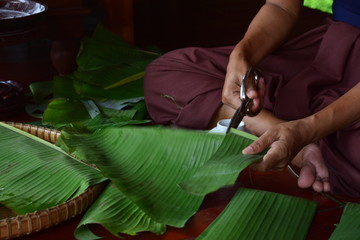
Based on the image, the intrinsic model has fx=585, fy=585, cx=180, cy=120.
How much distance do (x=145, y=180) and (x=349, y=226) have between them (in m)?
0.41

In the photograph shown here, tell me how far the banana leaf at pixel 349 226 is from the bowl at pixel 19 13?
102 centimetres

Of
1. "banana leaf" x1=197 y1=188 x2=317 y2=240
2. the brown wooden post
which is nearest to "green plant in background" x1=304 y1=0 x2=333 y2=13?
the brown wooden post

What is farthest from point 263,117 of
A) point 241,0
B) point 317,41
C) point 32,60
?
point 241,0

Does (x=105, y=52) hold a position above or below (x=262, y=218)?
below

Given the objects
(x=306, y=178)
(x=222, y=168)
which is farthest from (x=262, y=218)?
(x=306, y=178)

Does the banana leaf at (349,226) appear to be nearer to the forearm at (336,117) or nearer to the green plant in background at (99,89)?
the forearm at (336,117)

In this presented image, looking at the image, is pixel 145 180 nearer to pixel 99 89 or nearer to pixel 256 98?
pixel 256 98

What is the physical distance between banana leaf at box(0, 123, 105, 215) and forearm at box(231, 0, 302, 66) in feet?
1.93

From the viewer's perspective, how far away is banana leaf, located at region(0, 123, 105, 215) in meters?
1.21

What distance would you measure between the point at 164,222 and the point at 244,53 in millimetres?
628

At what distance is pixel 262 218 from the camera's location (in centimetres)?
108

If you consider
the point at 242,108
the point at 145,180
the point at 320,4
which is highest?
the point at 242,108

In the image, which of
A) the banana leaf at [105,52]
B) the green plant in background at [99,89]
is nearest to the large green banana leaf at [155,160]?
the green plant in background at [99,89]

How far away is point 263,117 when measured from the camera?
5.08ft
